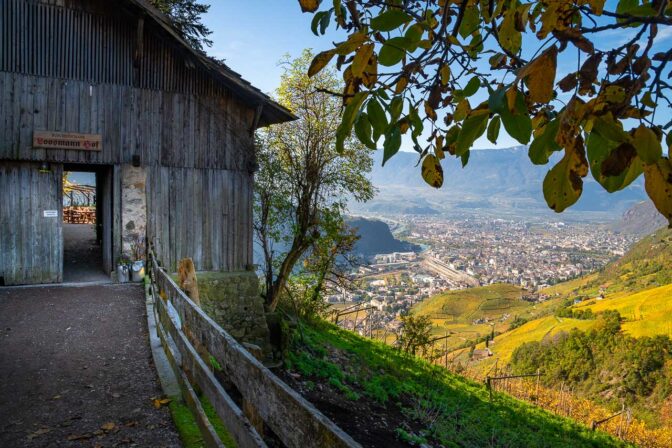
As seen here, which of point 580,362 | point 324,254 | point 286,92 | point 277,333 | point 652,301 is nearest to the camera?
point 277,333

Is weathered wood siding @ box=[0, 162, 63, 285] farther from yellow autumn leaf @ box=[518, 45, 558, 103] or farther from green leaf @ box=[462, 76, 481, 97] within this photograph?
Result: yellow autumn leaf @ box=[518, 45, 558, 103]

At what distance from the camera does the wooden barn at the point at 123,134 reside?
32.8ft

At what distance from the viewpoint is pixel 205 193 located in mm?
11445

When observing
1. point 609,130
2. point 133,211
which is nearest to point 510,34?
point 609,130

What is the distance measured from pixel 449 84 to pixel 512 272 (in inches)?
6610

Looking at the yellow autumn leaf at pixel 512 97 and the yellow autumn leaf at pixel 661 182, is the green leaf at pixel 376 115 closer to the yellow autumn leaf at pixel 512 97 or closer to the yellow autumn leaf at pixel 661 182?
the yellow autumn leaf at pixel 512 97

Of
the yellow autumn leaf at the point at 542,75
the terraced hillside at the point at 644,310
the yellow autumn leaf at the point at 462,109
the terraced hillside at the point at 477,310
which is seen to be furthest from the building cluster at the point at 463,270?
the yellow autumn leaf at the point at 542,75

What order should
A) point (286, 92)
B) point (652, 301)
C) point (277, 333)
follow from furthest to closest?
point (652, 301)
point (286, 92)
point (277, 333)

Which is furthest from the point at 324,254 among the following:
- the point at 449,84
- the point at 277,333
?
the point at 449,84

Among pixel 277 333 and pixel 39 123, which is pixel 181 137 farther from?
pixel 277 333

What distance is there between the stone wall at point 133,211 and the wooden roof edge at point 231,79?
2982 millimetres

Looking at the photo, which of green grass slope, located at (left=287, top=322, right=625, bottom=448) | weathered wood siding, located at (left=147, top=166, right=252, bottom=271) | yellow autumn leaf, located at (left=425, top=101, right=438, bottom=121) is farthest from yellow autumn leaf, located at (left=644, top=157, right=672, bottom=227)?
weathered wood siding, located at (left=147, top=166, right=252, bottom=271)

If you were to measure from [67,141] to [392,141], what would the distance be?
10.9 metres

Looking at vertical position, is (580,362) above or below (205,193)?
below
